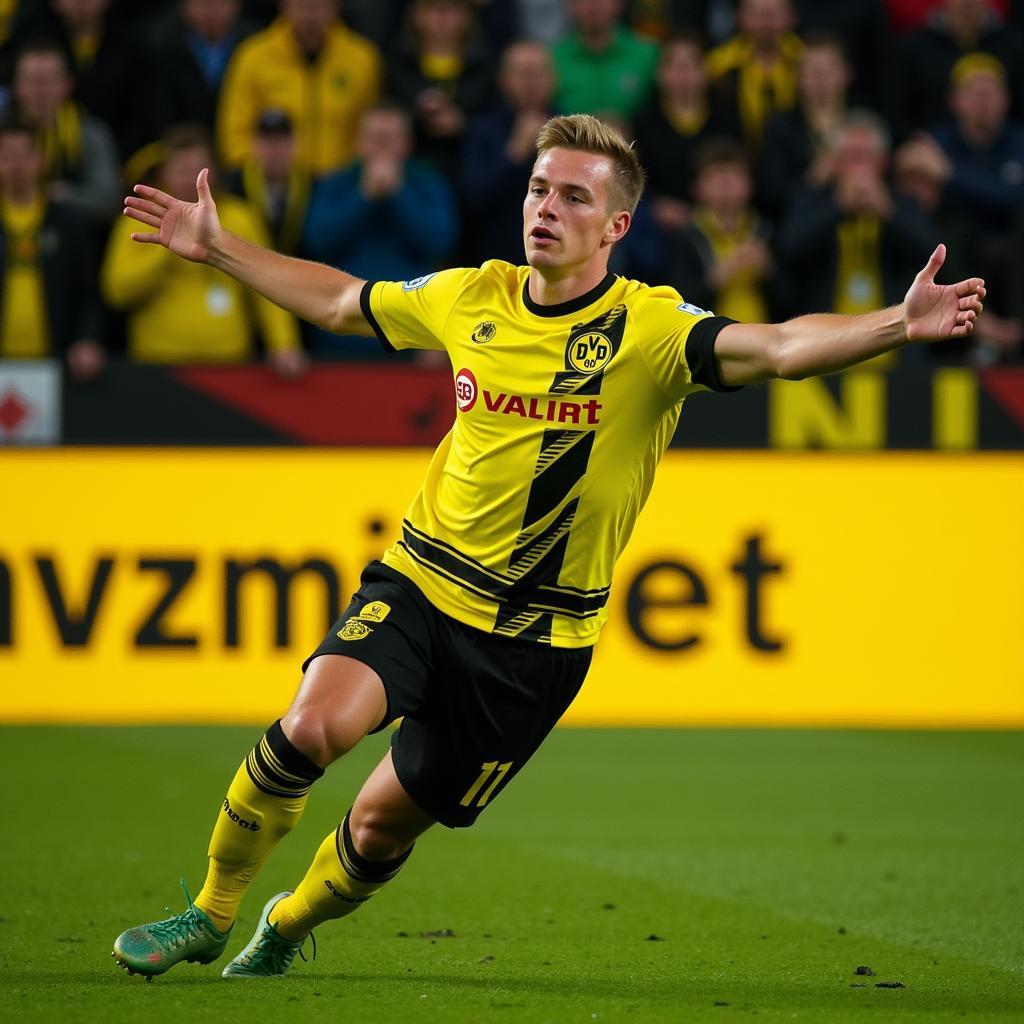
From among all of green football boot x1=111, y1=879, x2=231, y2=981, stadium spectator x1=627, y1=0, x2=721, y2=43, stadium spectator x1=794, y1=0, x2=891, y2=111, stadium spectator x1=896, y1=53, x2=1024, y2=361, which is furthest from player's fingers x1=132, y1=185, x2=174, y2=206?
stadium spectator x1=794, y1=0, x2=891, y2=111

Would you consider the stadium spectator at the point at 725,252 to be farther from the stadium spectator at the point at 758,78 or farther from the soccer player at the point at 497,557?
the soccer player at the point at 497,557

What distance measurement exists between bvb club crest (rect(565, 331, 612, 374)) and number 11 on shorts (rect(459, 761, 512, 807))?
1148 millimetres

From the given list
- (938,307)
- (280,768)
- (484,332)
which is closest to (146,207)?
(484,332)

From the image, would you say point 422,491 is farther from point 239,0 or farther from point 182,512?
point 239,0

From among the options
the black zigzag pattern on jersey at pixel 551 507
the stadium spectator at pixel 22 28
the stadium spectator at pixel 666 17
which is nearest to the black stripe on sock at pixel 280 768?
the black zigzag pattern on jersey at pixel 551 507

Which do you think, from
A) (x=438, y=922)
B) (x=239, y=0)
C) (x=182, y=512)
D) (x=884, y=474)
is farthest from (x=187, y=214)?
(x=239, y=0)

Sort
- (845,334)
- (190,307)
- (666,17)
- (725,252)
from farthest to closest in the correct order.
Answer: (666,17)
(725,252)
(190,307)
(845,334)

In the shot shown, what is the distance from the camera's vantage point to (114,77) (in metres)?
12.7

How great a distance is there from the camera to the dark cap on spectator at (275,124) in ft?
37.7

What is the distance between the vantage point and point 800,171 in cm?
1255

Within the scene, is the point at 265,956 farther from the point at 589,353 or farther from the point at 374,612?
the point at 589,353

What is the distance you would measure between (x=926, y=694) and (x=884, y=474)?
1.28 metres

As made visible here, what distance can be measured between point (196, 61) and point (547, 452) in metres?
8.11

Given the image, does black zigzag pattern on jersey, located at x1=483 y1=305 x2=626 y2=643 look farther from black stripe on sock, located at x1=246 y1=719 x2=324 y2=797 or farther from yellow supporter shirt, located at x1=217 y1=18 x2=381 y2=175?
yellow supporter shirt, located at x1=217 y1=18 x2=381 y2=175
